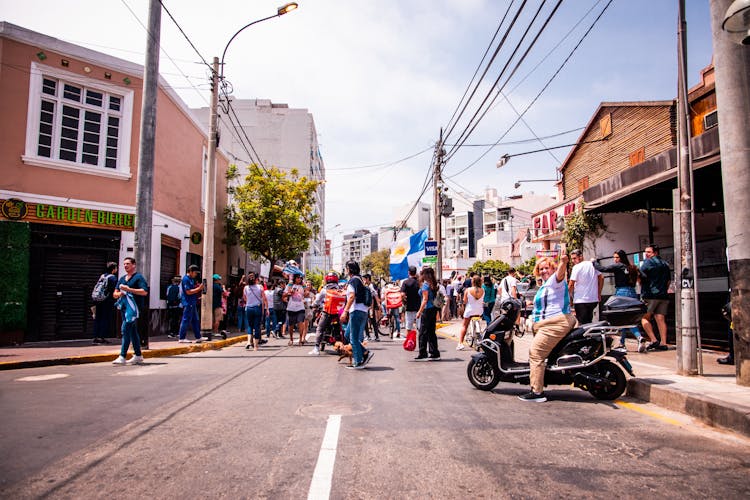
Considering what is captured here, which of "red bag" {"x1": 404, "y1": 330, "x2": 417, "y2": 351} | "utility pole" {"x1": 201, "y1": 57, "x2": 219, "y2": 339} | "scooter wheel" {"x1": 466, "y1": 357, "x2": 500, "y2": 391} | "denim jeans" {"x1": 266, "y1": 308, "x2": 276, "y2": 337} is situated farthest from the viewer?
"denim jeans" {"x1": 266, "y1": 308, "x2": 276, "y2": 337}

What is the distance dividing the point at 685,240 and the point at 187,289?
11116mm

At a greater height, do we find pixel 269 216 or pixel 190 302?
pixel 269 216

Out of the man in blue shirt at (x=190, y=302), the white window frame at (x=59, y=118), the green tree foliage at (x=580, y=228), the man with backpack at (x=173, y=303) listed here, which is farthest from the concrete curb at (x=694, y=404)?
the white window frame at (x=59, y=118)

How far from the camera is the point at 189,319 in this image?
13.5m

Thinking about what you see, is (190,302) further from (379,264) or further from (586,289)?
(379,264)

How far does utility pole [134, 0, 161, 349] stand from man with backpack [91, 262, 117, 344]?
Result: 1.46 m

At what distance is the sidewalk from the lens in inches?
188

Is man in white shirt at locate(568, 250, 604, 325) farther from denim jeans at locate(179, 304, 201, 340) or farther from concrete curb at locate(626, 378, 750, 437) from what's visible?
denim jeans at locate(179, 304, 201, 340)

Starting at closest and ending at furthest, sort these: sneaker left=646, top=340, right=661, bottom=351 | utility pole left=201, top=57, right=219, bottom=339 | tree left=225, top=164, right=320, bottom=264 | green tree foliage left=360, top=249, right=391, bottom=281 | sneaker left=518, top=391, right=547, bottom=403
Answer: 1. sneaker left=518, top=391, right=547, bottom=403
2. sneaker left=646, top=340, right=661, bottom=351
3. utility pole left=201, top=57, right=219, bottom=339
4. tree left=225, top=164, right=320, bottom=264
5. green tree foliage left=360, top=249, right=391, bottom=281

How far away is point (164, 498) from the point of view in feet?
10.1

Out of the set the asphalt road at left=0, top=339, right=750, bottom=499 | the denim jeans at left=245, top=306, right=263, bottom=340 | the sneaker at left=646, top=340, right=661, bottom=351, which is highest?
the denim jeans at left=245, top=306, right=263, bottom=340

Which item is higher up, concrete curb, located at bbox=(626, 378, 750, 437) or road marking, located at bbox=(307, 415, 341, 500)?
concrete curb, located at bbox=(626, 378, 750, 437)

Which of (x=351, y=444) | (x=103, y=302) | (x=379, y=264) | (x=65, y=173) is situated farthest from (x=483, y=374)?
(x=379, y=264)

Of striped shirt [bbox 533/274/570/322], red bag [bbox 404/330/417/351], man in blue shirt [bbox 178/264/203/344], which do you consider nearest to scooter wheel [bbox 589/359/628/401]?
striped shirt [bbox 533/274/570/322]
